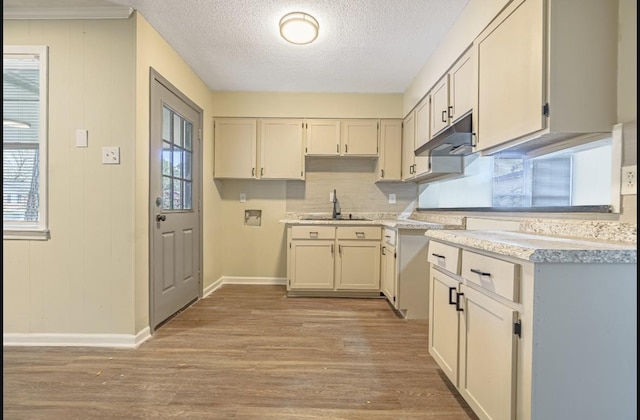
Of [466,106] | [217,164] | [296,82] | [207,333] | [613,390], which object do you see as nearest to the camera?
[613,390]

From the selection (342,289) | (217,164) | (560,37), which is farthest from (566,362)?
(217,164)

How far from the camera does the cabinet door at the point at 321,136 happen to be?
155 inches

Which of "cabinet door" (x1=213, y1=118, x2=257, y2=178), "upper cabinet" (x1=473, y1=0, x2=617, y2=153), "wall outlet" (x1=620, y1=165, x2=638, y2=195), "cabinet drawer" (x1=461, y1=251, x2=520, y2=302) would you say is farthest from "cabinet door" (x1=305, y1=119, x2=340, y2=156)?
"wall outlet" (x1=620, y1=165, x2=638, y2=195)

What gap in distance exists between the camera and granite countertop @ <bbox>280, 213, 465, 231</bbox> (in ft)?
9.41

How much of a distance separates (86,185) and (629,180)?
3058mm

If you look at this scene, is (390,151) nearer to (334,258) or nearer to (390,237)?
(390,237)

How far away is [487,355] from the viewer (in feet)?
4.50

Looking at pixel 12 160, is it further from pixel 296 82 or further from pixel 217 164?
pixel 296 82

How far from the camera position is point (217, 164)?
3969 millimetres

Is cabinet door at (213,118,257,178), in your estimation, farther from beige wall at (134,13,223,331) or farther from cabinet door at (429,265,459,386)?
cabinet door at (429,265,459,386)

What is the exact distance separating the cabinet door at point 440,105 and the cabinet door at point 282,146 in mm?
1594

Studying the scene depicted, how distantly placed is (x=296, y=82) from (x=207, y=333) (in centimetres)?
268

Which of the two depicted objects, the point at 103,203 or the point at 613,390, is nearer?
the point at 613,390

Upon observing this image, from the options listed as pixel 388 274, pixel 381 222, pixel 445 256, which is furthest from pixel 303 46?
pixel 388 274
